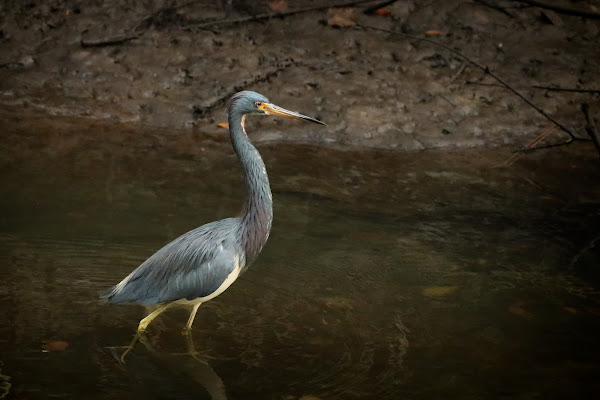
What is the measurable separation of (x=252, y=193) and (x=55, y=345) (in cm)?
150

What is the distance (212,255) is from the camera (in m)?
5.20

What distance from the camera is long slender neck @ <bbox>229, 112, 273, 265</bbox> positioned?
5.31 meters

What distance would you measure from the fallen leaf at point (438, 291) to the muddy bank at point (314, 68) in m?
3.01

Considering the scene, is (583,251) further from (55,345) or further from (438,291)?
(55,345)

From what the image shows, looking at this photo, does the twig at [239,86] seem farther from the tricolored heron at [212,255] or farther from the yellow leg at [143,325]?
the yellow leg at [143,325]

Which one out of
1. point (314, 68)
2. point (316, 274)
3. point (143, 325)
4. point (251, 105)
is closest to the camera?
point (143, 325)

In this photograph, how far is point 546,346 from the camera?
5203 millimetres

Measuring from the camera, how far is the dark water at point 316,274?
188 inches

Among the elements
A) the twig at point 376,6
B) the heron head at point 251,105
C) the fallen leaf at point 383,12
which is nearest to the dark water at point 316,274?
the heron head at point 251,105

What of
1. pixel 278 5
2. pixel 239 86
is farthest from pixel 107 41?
pixel 278 5

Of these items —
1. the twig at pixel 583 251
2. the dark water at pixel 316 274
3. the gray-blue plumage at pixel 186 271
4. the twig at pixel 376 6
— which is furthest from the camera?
the twig at pixel 376 6

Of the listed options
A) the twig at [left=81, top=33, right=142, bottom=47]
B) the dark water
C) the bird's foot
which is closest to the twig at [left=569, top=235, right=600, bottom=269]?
the dark water

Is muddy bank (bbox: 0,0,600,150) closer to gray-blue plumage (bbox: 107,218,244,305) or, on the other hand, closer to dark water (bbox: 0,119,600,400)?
dark water (bbox: 0,119,600,400)

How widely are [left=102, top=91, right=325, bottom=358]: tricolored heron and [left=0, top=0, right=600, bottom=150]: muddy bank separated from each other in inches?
129
